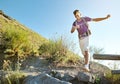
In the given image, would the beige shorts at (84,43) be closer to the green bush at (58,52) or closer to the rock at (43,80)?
the rock at (43,80)

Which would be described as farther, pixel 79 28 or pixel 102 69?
pixel 102 69

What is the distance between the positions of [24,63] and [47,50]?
101 centimetres

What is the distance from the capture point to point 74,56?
1111 centimetres

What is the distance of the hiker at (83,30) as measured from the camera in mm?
8531

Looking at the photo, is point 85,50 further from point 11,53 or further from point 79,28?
point 11,53

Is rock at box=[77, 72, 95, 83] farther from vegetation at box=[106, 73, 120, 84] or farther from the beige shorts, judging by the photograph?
the beige shorts

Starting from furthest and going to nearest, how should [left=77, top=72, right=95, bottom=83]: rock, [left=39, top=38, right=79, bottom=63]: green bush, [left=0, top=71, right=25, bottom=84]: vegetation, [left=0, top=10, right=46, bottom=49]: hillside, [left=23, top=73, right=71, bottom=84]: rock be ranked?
[left=0, top=10, right=46, bottom=49]: hillside
[left=39, top=38, right=79, bottom=63]: green bush
[left=77, top=72, right=95, bottom=83]: rock
[left=0, top=71, right=25, bottom=84]: vegetation
[left=23, top=73, right=71, bottom=84]: rock

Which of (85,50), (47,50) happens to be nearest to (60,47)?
(47,50)

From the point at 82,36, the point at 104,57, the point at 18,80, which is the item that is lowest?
the point at 18,80

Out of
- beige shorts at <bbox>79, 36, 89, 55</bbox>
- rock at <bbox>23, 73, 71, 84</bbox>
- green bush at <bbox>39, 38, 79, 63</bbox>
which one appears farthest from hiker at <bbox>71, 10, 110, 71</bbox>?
green bush at <bbox>39, 38, 79, 63</bbox>

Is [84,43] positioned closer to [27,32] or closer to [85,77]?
[85,77]

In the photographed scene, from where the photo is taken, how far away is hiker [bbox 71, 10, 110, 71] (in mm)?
8531

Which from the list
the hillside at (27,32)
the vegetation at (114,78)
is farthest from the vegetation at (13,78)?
the hillside at (27,32)

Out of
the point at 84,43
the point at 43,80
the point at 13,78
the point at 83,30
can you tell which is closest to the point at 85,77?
the point at 84,43
